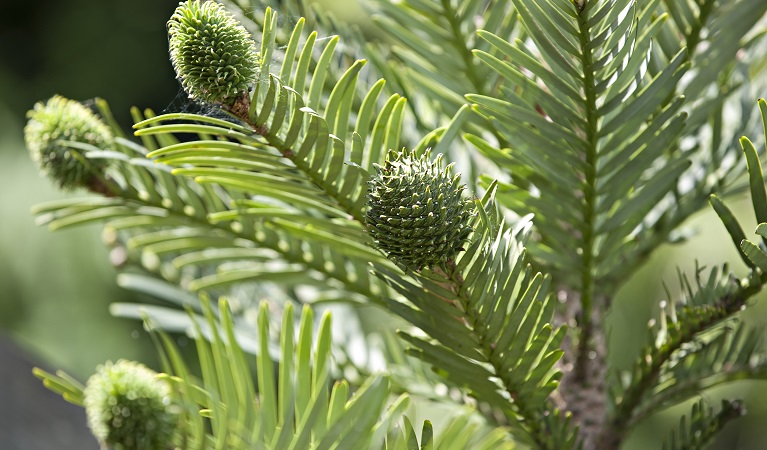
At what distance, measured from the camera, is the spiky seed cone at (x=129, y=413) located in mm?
344

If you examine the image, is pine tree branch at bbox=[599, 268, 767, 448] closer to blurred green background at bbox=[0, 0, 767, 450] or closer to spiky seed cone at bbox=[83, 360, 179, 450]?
blurred green background at bbox=[0, 0, 767, 450]

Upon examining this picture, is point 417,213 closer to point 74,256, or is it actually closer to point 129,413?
point 129,413

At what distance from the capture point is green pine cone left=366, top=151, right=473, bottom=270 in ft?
0.86

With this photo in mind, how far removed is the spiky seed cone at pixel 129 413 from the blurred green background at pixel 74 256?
0.42 ft

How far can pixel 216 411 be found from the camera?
27 cm

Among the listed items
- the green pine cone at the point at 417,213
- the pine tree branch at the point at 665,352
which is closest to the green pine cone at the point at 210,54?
the green pine cone at the point at 417,213

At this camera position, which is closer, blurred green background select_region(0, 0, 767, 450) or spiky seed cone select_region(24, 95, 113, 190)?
spiky seed cone select_region(24, 95, 113, 190)

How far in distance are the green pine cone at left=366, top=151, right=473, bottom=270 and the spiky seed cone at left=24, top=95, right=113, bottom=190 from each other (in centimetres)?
18

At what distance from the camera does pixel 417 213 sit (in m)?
0.26

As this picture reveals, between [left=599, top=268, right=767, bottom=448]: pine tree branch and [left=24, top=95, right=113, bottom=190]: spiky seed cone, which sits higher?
[left=599, top=268, right=767, bottom=448]: pine tree branch

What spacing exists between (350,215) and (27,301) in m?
1.52

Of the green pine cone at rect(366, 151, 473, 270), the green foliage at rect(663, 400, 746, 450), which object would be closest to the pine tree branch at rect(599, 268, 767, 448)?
the green foliage at rect(663, 400, 746, 450)

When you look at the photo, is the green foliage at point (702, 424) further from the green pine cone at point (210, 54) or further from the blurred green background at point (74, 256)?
the green pine cone at point (210, 54)

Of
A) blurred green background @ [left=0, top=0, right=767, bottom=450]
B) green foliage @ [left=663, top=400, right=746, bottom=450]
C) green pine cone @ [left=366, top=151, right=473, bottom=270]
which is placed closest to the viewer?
green pine cone @ [left=366, top=151, right=473, bottom=270]
